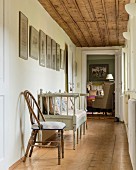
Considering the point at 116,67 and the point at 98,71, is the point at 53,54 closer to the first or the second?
the point at 116,67

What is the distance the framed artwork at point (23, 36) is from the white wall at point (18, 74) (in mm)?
74

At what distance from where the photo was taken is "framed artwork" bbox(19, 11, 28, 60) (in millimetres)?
3787

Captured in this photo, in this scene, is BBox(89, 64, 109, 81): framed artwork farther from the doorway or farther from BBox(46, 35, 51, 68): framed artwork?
BBox(46, 35, 51, 68): framed artwork

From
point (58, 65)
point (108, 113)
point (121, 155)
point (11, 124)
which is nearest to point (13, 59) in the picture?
point (11, 124)

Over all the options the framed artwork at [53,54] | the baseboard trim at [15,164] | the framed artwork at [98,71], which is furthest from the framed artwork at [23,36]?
the framed artwork at [98,71]

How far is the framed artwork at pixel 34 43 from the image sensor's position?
4.25 m

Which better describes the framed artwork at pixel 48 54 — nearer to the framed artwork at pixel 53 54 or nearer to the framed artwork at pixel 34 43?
the framed artwork at pixel 53 54

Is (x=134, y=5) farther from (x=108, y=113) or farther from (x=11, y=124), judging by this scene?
(x=108, y=113)

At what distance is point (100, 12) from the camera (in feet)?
17.3

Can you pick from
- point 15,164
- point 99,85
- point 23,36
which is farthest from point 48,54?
point 99,85

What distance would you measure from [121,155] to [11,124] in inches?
60.3

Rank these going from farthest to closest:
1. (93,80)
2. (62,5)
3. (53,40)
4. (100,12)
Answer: (93,80), (53,40), (100,12), (62,5)

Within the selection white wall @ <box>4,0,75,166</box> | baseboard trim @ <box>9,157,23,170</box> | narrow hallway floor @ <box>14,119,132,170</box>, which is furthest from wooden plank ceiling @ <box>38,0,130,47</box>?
baseboard trim @ <box>9,157,23,170</box>

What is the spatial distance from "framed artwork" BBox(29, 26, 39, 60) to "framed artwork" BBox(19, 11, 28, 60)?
20cm
